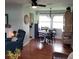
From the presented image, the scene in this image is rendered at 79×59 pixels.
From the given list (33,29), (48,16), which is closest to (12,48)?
(33,29)

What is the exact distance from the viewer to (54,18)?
11.5 meters

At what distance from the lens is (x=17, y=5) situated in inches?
302

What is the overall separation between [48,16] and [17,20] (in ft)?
14.6

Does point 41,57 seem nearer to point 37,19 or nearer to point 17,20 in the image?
point 17,20

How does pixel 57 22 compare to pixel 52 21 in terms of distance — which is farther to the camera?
pixel 52 21

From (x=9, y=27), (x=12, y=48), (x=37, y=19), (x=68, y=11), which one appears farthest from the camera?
(x=37, y=19)

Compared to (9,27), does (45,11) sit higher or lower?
higher

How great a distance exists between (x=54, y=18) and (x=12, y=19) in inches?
186
